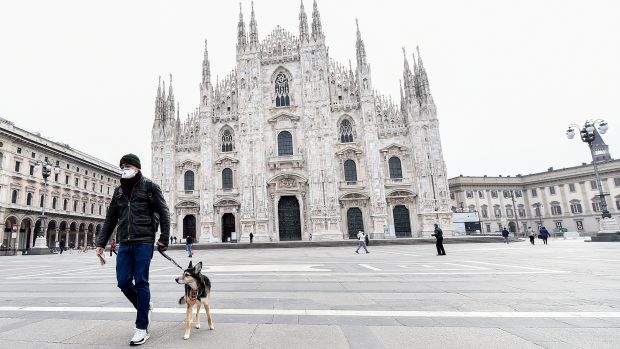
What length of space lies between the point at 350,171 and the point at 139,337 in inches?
1111

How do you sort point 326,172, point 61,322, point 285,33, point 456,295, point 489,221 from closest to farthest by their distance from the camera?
1. point 61,322
2. point 456,295
3. point 326,172
4. point 285,33
5. point 489,221

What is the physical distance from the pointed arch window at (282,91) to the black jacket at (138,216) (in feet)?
97.8

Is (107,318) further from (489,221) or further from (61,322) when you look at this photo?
(489,221)

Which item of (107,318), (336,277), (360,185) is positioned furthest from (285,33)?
(107,318)

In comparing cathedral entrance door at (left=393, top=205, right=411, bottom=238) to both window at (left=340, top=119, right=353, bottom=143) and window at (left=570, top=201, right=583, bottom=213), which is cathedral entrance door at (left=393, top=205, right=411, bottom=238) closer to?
window at (left=340, top=119, right=353, bottom=143)

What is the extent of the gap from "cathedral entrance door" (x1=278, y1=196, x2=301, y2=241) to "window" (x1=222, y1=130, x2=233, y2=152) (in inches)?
302

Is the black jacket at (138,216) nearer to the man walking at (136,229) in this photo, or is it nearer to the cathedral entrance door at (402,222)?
the man walking at (136,229)

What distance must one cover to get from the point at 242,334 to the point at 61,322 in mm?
2276

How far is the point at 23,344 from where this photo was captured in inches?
113

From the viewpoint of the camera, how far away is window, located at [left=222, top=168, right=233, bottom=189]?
103 ft

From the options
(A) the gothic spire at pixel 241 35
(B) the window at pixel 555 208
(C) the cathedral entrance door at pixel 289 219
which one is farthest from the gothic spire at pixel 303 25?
(B) the window at pixel 555 208

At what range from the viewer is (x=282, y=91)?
32906 mm

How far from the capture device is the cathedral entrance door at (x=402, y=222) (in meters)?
29.1

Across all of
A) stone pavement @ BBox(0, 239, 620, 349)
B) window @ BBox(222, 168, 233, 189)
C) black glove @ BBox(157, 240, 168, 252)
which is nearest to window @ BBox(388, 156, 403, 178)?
window @ BBox(222, 168, 233, 189)
